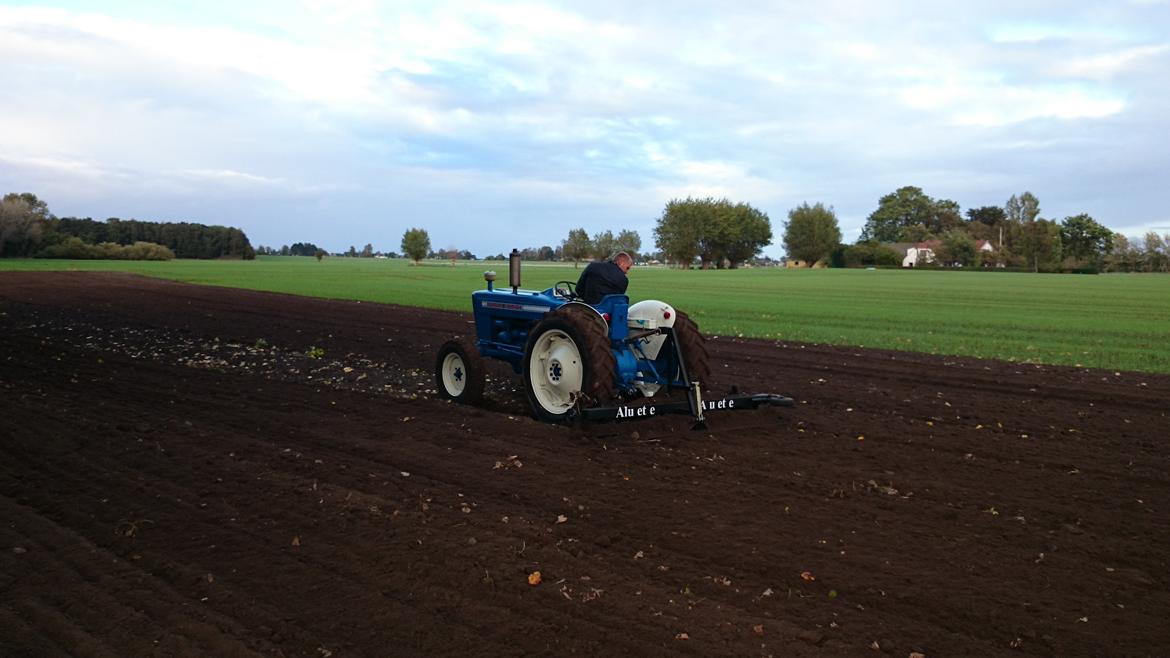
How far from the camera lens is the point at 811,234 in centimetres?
11025

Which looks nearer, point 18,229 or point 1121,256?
point 18,229

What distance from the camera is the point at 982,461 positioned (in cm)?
674

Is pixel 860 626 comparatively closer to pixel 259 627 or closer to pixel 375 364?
pixel 259 627

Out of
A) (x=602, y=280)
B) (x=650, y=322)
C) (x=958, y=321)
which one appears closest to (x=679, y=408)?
(x=650, y=322)

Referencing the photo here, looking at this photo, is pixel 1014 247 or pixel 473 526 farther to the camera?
pixel 1014 247

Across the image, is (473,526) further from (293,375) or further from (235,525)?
(293,375)

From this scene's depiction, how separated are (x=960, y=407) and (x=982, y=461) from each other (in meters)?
2.63

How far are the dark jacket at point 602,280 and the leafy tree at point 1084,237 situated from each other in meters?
113

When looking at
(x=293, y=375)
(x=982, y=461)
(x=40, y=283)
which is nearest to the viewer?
(x=982, y=461)

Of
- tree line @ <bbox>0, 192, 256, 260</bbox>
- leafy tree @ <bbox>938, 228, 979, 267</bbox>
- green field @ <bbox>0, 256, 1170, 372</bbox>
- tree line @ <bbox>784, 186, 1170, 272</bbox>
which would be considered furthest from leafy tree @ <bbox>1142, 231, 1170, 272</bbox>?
tree line @ <bbox>0, 192, 256, 260</bbox>

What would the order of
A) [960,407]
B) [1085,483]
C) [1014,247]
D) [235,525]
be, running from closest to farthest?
1. [235,525]
2. [1085,483]
3. [960,407]
4. [1014,247]

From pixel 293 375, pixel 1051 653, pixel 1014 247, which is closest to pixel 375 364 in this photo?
pixel 293 375

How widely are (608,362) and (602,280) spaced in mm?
895

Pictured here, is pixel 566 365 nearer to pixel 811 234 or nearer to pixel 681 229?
pixel 681 229
